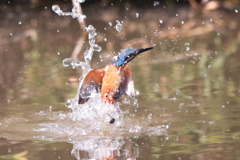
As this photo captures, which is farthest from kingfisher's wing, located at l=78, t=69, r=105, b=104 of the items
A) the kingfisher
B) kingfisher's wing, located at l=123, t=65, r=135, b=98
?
kingfisher's wing, located at l=123, t=65, r=135, b=98

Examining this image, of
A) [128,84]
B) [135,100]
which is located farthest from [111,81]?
[135,100]

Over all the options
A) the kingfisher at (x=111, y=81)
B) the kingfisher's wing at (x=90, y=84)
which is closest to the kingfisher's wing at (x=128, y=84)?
the kingfisher at (x=111, y=81)

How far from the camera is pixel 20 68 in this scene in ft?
20.6

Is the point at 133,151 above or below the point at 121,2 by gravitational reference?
below

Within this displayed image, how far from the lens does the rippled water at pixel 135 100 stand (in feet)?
10.9

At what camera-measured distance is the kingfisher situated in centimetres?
407

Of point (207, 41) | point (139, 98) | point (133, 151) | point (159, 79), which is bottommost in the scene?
point (133, 151)

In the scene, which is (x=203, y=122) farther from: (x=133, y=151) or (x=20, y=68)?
(x=20, y=68)

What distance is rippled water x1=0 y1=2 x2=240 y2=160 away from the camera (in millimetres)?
3320

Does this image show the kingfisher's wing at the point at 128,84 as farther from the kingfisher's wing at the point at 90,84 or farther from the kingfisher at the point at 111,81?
the kingfisher's wing at the point at 90,84

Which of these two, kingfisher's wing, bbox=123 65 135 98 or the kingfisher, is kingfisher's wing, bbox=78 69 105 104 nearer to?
the kingfisher

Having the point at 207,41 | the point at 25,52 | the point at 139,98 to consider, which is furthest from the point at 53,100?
the point at 207,41

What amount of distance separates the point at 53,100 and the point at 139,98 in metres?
0.74

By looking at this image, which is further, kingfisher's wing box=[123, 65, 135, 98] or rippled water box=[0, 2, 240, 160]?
kingfisher's wing box=[123, 65, 135, 98]
